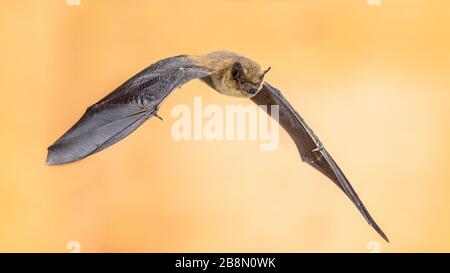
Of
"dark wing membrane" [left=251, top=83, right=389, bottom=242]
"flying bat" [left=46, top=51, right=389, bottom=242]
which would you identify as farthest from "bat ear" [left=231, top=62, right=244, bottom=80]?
"dark wing membrane" [left=251, top=83, right=389, bottom=242]

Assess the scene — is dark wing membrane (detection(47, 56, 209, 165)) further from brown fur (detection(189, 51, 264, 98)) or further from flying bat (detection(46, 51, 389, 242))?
brown fur (detection(189, 51, 264, 98))

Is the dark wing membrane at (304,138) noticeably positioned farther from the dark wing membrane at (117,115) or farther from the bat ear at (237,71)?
the dark wing membrane at (117,115)

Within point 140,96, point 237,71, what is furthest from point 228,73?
point 140,96

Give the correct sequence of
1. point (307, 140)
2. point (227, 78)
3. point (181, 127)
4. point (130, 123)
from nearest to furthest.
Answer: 1. point (130, 123)
2. point (227, 78)
3. point (307, 140)
4. point (181, 127)

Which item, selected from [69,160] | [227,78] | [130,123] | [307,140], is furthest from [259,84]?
[69,160]

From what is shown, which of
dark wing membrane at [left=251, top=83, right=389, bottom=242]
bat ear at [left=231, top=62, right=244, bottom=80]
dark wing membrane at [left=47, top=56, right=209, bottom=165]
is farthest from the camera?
dark wing membrane at [left=251, top=83, right=389, bottom=242]

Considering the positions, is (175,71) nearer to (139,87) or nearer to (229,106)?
(139,87)
